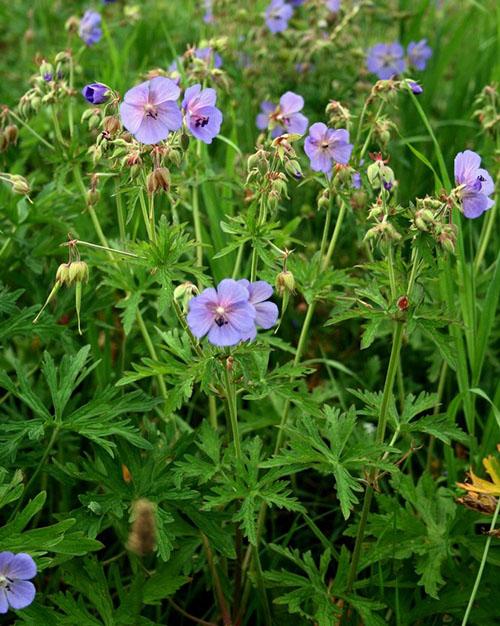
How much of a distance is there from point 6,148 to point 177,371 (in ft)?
3.01

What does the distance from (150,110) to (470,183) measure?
592mm

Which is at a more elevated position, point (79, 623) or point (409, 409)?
point (409, 409)

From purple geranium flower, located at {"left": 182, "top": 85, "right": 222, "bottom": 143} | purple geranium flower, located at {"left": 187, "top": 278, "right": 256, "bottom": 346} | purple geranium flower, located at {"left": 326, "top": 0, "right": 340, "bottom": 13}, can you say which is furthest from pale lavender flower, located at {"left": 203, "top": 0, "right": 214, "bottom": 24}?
purple geranium flower, located at {"left": 187, "top": 278, "right": 256, "bottom": 346}

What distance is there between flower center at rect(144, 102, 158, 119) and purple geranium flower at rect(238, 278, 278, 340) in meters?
0.33

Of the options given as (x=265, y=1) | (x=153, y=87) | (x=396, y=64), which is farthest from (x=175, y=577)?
(x=265, y=1)

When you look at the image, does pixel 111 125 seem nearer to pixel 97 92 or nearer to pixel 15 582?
pixel 97 92

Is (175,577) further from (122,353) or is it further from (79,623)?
(122,353)

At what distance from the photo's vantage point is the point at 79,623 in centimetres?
157

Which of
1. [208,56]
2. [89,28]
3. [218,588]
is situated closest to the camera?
[218,588]

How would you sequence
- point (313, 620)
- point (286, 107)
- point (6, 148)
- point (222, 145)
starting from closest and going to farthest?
point (313, 620) → point (286, 107) → point (6, 148) → point (222, 145)

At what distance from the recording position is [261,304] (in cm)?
149

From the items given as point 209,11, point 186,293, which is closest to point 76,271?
point 186,293

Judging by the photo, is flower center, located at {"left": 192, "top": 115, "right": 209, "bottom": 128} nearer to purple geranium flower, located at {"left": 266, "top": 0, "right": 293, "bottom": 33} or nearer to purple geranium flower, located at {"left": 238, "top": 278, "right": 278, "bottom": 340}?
purple geranium flower, located at {"left": 238, "top": 278, "right": 278, "bottom": 340}

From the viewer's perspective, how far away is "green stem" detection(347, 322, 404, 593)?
5.25ft
